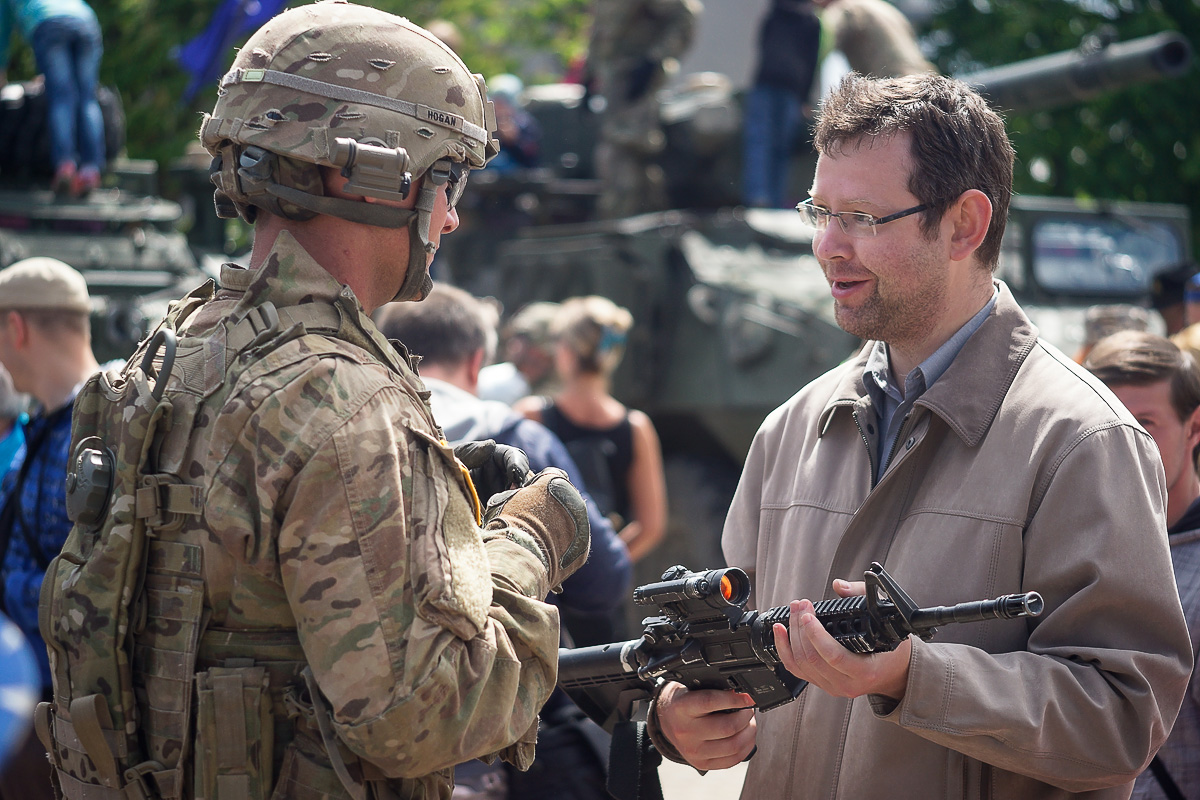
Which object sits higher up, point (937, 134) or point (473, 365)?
point (937, 134)

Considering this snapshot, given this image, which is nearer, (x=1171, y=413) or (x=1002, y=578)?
(x=1002, y=578)

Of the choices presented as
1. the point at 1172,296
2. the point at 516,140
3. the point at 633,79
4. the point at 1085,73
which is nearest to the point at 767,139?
the point at 633,79

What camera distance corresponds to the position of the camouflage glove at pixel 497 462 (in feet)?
7.99

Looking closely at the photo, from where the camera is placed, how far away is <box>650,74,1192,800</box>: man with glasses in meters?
2.16

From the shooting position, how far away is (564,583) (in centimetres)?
374

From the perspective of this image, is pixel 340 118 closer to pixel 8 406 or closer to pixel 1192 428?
pixel 1192 428

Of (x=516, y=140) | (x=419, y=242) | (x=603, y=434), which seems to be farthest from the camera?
(x=516, y=140)

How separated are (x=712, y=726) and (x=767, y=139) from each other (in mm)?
6711

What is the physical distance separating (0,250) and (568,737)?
5153 millimetres

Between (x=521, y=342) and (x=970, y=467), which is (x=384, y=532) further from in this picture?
(x=521, y=342)

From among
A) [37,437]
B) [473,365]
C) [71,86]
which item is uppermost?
[71,86]

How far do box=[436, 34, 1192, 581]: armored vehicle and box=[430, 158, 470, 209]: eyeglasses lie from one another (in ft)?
17.1

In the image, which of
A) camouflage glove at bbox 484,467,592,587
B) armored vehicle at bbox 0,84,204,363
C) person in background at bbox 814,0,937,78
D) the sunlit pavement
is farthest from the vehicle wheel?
camouflage glove at bbox 484,467,592,587

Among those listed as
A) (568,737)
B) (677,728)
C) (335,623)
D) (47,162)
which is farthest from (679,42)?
(335,623)
